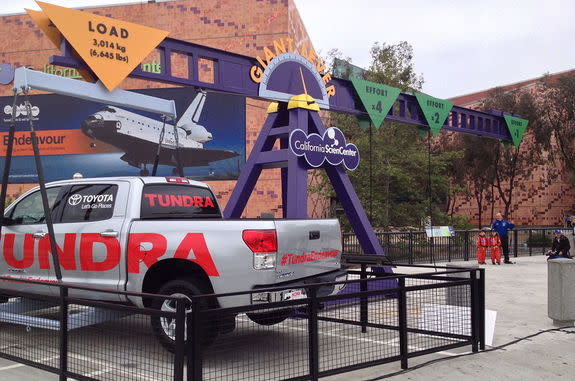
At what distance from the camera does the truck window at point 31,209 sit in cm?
748

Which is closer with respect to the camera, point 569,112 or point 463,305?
point 463,305

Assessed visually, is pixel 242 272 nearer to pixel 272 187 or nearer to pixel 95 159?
pixel 272 187

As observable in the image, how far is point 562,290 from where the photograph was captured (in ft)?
26.6

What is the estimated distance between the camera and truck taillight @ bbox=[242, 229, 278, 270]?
19.8 feet

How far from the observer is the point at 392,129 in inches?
1025

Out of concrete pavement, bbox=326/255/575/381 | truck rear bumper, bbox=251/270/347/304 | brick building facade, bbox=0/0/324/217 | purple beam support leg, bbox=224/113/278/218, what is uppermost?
brick building facade, bbox=0/0/324/217

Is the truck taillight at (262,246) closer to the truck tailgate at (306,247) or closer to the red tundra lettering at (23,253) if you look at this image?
the truck tailgate at (306,247)

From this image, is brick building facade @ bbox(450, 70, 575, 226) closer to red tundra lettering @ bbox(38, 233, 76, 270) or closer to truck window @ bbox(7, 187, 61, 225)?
truck window @ bbox(7, 187, 61, 225)

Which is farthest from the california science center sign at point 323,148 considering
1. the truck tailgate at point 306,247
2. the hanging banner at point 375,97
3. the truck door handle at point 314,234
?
the truck door handle at point 314,234

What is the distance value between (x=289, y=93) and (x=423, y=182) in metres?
19.7

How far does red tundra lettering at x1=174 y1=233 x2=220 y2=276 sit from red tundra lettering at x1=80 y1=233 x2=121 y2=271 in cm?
85

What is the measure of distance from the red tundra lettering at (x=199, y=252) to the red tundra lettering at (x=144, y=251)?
0.67 feet

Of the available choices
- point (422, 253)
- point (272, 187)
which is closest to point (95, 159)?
point (272, 187)

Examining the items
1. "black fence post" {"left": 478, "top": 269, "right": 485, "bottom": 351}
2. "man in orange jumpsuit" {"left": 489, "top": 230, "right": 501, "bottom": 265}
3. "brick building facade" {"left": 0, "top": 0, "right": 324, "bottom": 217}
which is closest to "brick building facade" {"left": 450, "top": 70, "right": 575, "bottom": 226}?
"brick building facade" {"left": 0, "top": 0, "right": 324, "bottom": 217}
